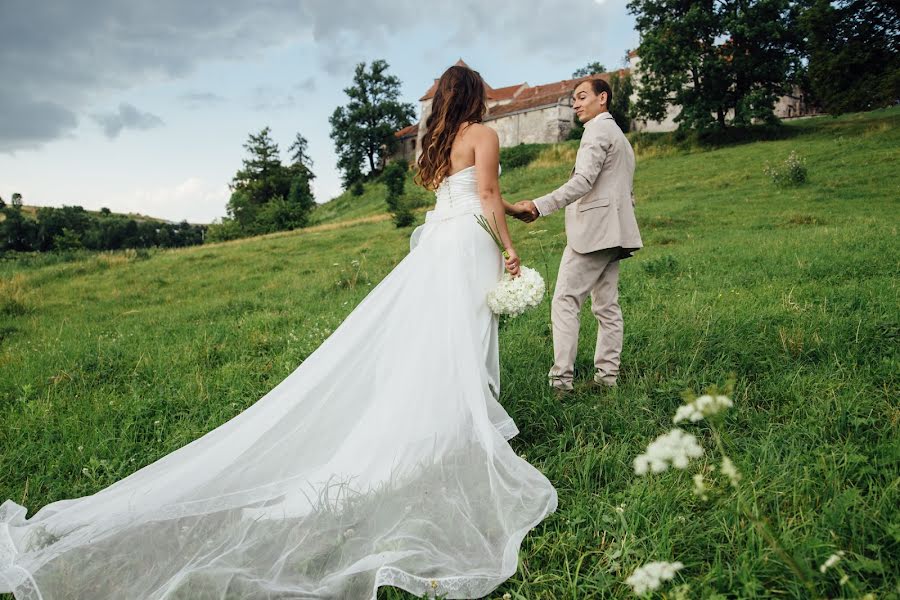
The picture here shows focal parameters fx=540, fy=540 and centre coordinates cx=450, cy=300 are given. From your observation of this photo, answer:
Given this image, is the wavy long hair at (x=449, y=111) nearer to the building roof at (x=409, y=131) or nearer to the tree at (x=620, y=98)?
the tree at (x=620, y=98)

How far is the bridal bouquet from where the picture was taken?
3.96 metres

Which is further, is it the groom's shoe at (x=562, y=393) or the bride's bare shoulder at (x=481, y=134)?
the groom's shoe at (x=562, y=393)

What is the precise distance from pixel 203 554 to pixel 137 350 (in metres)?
5.25

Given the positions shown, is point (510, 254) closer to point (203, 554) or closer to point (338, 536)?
point (338, 536)

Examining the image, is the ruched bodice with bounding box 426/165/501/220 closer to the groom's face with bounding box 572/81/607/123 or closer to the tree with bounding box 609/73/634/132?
the groom's face with bounding box 572/81/607/123

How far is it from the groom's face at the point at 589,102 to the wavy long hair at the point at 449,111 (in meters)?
1.10

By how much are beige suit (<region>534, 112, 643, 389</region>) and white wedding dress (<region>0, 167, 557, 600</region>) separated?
86 centimetres

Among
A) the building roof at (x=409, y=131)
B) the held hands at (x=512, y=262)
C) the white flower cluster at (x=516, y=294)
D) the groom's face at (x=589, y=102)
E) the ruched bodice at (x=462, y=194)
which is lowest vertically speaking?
the white flower cluster at (x=516, y=294)

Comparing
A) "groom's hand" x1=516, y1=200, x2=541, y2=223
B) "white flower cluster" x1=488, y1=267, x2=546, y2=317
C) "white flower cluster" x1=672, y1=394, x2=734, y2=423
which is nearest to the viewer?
"white flower cluster" x1=672, y1=394, x2=734, y2=423

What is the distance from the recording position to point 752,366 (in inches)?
185

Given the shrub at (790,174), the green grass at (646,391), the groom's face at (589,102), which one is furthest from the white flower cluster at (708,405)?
the shrub at (790,174)

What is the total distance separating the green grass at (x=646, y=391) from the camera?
8.64 feet

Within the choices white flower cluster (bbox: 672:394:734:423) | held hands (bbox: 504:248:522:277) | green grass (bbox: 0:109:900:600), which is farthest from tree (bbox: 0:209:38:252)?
white flower cluster (bbox: 672:394:734:423)

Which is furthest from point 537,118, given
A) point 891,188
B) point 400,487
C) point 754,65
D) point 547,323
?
point 400,487
